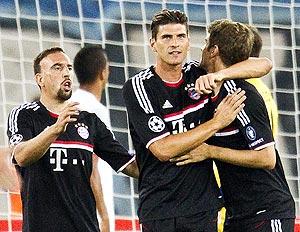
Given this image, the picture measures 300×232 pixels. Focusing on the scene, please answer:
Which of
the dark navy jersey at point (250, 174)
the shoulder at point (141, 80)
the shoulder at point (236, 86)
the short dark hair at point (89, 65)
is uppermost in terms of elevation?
the short dark hair at point (89, 65)

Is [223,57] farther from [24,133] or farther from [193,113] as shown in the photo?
[24,133]

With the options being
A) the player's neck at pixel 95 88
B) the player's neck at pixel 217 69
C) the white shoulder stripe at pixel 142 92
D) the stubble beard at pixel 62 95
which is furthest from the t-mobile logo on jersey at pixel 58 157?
the player's neck at pixel 95 88

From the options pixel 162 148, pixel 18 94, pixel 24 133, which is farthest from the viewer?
pixel 18 94

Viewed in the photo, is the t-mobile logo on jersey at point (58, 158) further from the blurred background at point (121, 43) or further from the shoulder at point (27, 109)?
the blurred background at point (121, 43)

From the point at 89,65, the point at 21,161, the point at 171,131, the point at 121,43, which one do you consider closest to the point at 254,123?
the point at 171,131

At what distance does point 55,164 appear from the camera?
15.5 ft

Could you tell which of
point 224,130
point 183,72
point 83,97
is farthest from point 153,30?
point 83,97

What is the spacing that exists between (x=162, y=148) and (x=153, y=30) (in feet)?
1.75

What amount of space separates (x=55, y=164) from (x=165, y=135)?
60 cm

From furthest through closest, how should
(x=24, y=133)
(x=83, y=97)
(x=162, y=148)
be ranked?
(x=83, y=97)
(x=24, y=133)
(x=162, y=148)

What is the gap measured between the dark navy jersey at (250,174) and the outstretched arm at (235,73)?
57mm

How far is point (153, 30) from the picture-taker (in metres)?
4.55

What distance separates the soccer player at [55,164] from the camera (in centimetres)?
473

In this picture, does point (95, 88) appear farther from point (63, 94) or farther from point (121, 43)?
point (121, 43)
